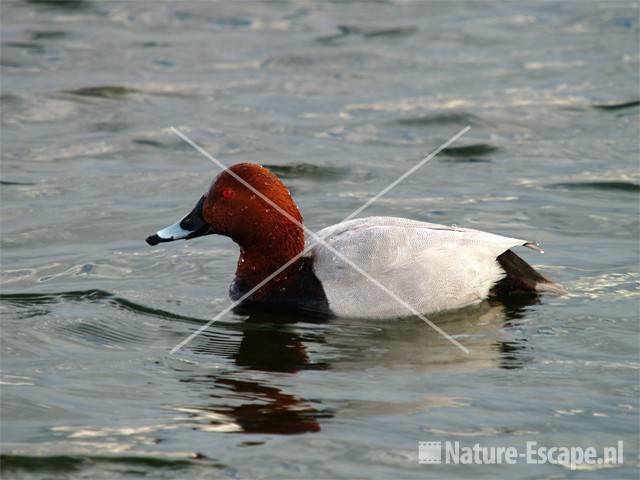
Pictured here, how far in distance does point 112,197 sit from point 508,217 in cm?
314

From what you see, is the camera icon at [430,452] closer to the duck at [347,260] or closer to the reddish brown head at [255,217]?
the duck at [347,260]

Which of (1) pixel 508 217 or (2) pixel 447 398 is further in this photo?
(1) pixel 508 217

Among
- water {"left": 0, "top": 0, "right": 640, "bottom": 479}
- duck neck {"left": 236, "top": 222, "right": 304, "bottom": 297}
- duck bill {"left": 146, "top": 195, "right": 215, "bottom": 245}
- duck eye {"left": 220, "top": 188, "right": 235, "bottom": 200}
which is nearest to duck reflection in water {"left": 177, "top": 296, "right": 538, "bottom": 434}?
water {"left": 0, "top": 0, "right": 640, "bottom": 479}

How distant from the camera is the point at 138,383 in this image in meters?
5.84

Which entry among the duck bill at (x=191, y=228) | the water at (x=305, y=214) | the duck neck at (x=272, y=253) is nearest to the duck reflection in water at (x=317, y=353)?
the water at (x=305, y=214)

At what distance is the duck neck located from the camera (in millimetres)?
6984

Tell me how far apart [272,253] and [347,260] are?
54 centimetres

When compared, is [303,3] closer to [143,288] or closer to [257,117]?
[257,117]

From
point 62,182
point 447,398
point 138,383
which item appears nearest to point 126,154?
point 62,182

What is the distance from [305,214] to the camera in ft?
29.8

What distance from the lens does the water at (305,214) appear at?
17.3 feet

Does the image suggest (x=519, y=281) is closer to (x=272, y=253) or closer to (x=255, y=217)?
(x=272, y=253)

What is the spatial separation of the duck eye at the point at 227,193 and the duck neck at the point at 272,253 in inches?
10.6

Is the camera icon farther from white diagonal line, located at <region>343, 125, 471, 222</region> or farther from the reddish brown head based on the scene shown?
white diagonal line, located at <region>343, 125, 471, 222</region>
